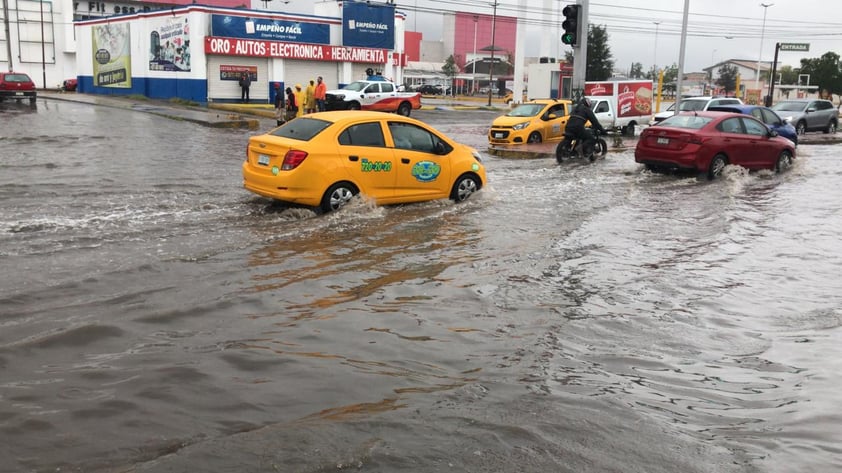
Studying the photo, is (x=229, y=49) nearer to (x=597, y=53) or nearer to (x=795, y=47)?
(x=597, y=53)

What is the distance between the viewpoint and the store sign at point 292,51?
4159 cm

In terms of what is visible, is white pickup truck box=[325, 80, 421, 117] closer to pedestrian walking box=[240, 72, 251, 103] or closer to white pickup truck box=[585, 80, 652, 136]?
pedestrian walking box=[240, 72, 251, 103]

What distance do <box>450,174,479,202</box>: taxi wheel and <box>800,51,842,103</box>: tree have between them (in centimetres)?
7053

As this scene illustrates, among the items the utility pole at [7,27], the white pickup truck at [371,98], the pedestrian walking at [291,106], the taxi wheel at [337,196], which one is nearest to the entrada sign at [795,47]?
the white pickup truck at [371,98]

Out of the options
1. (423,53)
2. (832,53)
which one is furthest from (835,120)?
(423,53)

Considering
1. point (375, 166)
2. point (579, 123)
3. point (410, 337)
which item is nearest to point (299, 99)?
point (579, 123)

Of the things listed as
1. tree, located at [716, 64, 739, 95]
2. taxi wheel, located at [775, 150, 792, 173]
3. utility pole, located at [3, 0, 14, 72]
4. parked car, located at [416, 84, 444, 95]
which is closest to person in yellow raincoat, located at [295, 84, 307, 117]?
taxi wheel, located at [775, 150, 792, 173]

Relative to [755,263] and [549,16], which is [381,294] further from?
[549,16]

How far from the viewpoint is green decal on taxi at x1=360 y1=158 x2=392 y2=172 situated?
11.1m

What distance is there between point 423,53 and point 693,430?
127 m

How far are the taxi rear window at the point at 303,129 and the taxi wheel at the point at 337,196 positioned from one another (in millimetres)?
805

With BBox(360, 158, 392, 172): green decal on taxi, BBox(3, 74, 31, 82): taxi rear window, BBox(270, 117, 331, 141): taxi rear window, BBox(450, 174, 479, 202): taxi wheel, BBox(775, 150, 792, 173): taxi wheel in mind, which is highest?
BBox(3, 74, 31, 82): taxi rear window

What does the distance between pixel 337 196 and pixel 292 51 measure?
117 feet

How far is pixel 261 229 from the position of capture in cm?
986
